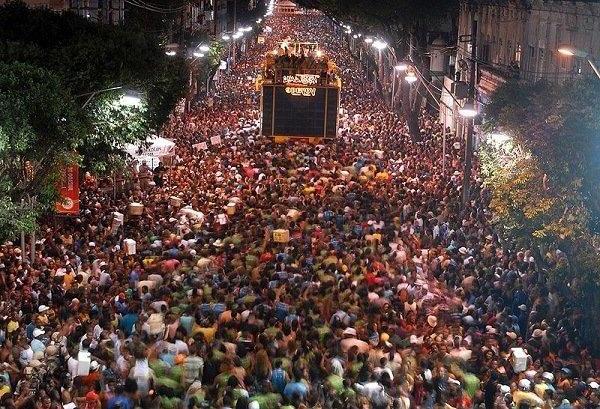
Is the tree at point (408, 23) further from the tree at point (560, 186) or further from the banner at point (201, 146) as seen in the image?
the tree at point (560, 186)

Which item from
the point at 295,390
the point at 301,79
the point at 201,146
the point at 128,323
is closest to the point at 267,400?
the point at 295,390

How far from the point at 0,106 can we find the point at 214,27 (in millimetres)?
66118

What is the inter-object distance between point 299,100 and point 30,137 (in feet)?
68.4

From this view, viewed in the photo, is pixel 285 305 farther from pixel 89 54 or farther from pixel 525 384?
pixel 89 54

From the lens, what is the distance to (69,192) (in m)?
24.2

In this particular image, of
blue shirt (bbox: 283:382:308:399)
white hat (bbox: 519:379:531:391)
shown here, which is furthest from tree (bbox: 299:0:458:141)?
blue shirt (bbox: 283:382:308:399)

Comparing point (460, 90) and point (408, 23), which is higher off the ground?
point (408, 23)

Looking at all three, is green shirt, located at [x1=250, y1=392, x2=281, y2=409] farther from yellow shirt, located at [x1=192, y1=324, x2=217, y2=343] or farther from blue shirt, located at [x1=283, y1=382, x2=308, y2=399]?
yellow shirt, located at [x1=192, y1=324, x2=217, y2=343]

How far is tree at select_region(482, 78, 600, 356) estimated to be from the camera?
59.5ft

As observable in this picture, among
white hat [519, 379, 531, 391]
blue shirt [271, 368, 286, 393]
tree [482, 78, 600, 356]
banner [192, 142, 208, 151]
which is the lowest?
banner [192, 142, 208, 151]

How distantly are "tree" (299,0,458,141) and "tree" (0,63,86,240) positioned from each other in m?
23.3

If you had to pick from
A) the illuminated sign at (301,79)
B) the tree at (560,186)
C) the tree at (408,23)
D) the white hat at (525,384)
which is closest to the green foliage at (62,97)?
the illuminated sign at (301,79)

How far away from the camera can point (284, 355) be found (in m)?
14.9

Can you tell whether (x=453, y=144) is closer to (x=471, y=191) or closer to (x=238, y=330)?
(x=471, y=191)
